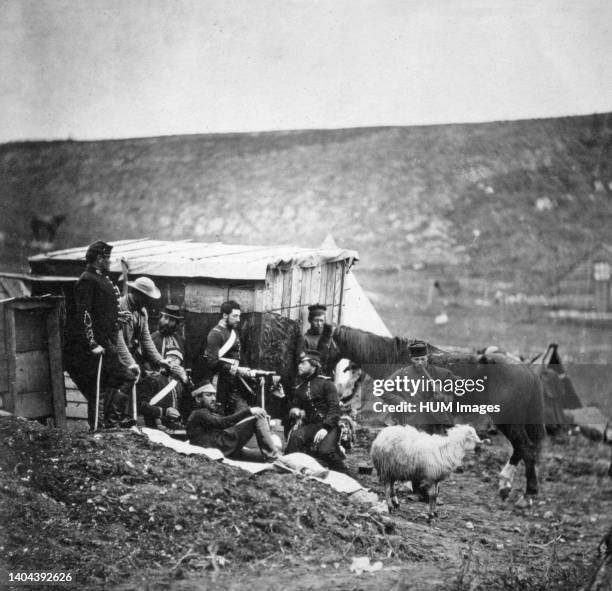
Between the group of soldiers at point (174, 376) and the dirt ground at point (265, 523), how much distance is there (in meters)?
0.24

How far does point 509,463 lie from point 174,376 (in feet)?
8.02

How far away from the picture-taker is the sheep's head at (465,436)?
5.34 metres

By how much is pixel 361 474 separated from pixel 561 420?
1.46 metres

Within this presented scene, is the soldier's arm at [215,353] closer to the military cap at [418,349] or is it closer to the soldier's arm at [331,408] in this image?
the soldier's arm at [331,408]

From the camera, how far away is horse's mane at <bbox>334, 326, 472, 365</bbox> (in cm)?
555

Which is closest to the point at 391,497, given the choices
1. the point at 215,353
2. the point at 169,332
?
the point at 215,353

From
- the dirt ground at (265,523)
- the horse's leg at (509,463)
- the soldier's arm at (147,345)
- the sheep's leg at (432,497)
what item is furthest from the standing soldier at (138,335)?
the horse's leg at (509,463)

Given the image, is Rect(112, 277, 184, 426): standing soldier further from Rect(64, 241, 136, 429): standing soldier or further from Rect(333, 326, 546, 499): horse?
Rect(333, 326, 546, 499): horse

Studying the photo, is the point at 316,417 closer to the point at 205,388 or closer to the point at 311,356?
the point at 311,356

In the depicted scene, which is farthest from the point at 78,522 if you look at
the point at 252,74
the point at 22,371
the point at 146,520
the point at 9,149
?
the point at 252,74

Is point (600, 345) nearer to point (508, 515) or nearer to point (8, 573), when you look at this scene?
point (508, 515)

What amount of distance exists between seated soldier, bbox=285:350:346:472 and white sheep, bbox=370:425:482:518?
30 cm

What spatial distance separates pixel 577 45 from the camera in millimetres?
5480

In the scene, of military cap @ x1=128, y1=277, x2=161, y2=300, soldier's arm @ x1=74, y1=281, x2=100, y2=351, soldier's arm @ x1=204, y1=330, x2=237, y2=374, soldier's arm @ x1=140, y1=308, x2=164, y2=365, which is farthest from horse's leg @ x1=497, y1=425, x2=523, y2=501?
soldier's arm @ x1=74, y1=281, x2=100, y2=351
